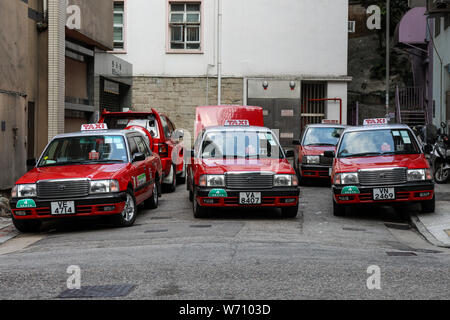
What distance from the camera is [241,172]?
1098 cm

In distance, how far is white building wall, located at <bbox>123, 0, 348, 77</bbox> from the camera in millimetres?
29922

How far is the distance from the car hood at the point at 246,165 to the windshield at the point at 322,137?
6272 millimetres

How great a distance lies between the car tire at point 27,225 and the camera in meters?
10.6

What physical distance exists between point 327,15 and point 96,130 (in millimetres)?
20085

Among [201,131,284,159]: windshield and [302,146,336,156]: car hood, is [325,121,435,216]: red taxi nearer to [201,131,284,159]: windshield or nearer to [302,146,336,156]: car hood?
[201,131,284,159]: windshield

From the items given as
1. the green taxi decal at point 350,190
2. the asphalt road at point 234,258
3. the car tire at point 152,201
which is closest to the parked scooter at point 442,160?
the asphalt road at point 234,258

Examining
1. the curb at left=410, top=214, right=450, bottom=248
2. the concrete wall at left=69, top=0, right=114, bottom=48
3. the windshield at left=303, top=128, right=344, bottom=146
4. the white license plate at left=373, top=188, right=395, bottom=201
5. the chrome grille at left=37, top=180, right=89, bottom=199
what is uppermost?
the concrete wall at left=69, top=0, right=114, bottom=48

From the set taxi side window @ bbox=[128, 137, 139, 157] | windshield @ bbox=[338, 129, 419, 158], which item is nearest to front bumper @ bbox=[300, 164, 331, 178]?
windshield @ bbox=[338, 129, 419, 158]

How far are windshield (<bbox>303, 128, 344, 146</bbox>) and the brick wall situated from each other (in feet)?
39.0

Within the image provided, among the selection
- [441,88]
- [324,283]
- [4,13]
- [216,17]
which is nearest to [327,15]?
[216,17]

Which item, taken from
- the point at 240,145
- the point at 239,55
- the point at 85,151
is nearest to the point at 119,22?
the point at 239,55

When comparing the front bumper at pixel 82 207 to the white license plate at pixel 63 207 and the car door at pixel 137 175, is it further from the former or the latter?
the car door at pixel 137 175

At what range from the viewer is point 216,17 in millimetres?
30031

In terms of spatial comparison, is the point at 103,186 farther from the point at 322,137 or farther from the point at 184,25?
the point at 184,25
